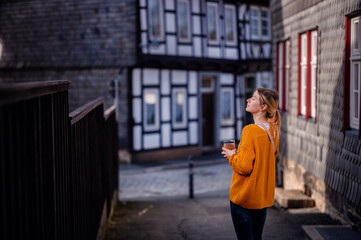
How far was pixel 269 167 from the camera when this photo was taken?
4.66 m

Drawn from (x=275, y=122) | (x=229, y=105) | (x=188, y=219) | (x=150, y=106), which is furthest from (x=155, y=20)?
(x=275, y=122)

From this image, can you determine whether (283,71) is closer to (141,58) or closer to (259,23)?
(141,58)

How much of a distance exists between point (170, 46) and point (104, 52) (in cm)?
249

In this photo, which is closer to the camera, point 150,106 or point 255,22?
point 150,106

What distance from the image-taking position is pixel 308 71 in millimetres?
10039

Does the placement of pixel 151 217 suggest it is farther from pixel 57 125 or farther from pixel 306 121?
pixel 57 125

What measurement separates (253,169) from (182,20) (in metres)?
18.1

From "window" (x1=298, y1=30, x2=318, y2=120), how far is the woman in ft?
17.2

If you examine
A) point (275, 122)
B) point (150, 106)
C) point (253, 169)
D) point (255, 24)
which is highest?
point (255, 24)

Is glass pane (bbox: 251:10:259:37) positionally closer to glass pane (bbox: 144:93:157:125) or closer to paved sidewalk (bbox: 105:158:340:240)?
glass pane (bbox: 144:93:157:125)

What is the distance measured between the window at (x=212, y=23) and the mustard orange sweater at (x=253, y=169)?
18.9 metres

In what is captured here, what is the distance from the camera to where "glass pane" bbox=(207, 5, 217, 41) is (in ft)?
76.3

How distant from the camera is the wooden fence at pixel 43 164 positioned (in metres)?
2.35

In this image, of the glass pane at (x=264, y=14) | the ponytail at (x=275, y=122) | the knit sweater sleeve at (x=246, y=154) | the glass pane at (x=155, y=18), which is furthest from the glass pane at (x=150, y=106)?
the knit sweater sleeve at (x=246, y=154)
